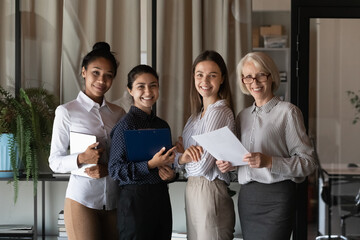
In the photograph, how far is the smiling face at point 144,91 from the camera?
287cm

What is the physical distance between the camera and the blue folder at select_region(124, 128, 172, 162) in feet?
8.91

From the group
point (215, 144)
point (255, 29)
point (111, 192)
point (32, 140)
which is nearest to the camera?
point (215, 144)

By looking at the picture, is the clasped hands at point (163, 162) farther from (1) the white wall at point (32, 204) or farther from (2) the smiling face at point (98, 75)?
(1) the white wall at point (32, 204)

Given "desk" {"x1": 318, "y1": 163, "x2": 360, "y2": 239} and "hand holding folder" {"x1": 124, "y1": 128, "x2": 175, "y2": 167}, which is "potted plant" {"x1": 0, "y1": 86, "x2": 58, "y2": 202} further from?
"desk" {"x1": 318, "y1": 163, "x2": 360, "y2": 239}

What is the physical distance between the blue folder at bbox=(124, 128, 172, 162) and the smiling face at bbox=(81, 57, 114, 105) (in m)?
0.46

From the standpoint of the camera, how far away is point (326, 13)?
4.13 m

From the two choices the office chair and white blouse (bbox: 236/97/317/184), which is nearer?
white blouse (bbox: 236/97/317/184)

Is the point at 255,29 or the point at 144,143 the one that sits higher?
the point at 255,29

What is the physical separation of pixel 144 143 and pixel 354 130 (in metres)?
2.06

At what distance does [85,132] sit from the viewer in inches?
119

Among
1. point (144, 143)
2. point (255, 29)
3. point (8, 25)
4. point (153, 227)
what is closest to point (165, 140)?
point (144, 143)

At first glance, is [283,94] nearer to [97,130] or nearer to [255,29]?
[255,29]

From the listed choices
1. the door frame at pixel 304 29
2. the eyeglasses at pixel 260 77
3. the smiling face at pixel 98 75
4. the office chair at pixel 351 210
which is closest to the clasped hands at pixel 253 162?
the eyeglasses at pixel 260 77

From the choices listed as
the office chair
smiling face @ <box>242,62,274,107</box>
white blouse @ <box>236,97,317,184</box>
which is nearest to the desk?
the office chair
